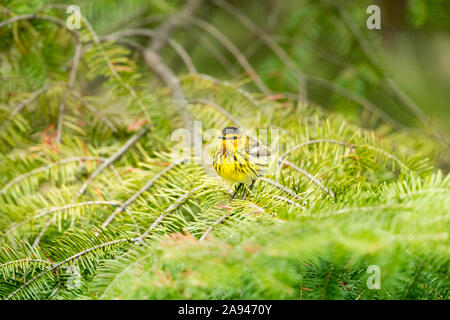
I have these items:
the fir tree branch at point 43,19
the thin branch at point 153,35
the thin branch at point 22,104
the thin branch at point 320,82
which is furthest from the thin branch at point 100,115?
the thin branch at point 320,82

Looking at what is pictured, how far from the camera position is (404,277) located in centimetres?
57

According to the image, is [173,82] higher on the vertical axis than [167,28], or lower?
lower

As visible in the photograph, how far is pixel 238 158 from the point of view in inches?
40.2

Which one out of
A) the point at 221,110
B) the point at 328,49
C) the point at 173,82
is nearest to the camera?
the point at 221,110

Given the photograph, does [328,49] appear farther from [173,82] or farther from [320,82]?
[173,82]

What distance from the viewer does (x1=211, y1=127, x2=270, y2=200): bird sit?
99cm

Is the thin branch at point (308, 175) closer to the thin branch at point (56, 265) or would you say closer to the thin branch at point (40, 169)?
the thin branch at point (56, 265)

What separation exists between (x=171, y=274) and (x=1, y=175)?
2.65 feet

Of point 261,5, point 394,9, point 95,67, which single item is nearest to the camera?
point 95,67

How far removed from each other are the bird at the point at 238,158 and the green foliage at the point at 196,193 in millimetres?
41

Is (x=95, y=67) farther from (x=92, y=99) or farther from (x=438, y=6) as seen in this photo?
(x=438, y=6)

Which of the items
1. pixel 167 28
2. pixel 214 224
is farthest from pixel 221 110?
pixel 167 28

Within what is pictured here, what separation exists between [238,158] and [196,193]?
18 centimetres
